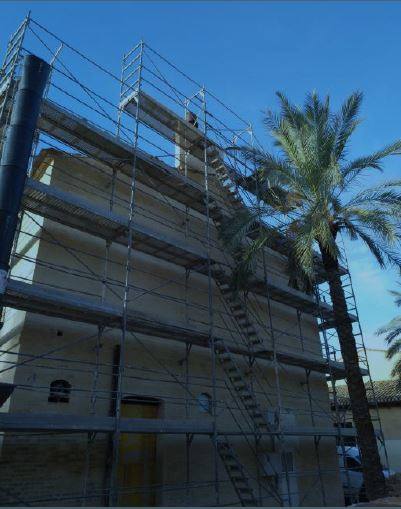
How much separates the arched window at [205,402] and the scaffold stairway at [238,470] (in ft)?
2.83

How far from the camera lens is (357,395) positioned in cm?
1265

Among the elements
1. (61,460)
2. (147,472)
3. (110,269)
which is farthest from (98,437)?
(110,269)

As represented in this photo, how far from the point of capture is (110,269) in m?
12.6

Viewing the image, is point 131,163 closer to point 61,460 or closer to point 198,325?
point 198,325

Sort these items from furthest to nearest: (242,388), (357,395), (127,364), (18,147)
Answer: (242,388) → (357,395) → (127,364) → (18,147)

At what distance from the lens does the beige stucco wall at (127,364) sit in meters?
9.88

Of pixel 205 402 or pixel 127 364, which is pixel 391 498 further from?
pixel 127 364

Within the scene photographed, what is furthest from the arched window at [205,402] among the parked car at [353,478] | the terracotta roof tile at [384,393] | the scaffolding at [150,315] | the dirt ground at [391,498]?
the terracotta roof tile at [384,393]

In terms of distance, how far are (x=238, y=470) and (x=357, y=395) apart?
3874 millimetres

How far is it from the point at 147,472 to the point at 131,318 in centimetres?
409

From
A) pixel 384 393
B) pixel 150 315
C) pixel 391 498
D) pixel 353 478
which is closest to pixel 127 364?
Answer: pixel 150 315

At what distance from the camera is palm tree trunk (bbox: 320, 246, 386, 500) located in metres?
11.7

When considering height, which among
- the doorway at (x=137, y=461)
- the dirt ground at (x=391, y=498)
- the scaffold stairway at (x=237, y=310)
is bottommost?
the dirt ground at (x=391, y=498)

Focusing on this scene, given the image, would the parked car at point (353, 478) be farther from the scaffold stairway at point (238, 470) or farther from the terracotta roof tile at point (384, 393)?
the scaffold stairway at point (238, 470)
